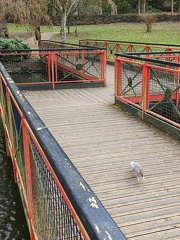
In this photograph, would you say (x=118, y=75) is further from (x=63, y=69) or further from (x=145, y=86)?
(x=63, y=69)

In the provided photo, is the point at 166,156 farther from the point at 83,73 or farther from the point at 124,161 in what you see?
the point at 83,73

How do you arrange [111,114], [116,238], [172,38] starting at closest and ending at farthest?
1. [116,238]
2. [111,114]
3. [172,38]

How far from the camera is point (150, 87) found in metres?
7.47

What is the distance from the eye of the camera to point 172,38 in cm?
3056

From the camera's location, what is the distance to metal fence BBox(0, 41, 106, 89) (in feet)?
36.9

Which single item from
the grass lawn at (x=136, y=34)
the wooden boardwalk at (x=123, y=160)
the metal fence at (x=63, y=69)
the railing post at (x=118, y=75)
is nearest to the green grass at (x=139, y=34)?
the grass lawn at (x=136, y=34)

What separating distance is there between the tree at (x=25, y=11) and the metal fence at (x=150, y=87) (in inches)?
537

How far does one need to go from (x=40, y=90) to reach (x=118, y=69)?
3.42 m

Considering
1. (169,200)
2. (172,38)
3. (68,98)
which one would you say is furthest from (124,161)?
(172,38)

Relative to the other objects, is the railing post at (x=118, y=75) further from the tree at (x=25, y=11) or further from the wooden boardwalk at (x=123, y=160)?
the tree at (x=25, y=11)

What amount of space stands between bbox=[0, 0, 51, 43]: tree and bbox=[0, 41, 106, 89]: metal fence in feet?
26.8

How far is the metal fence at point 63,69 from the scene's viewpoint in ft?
36.9

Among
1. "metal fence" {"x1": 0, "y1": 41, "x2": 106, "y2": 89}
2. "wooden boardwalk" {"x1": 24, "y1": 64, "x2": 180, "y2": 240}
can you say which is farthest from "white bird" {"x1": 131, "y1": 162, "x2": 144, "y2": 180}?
"metal fence" {"x1": 0, "y1": 41, "x2": 106, "y2": 89}

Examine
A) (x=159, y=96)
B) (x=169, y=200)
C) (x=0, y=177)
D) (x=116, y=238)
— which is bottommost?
(x=0, y=177)
